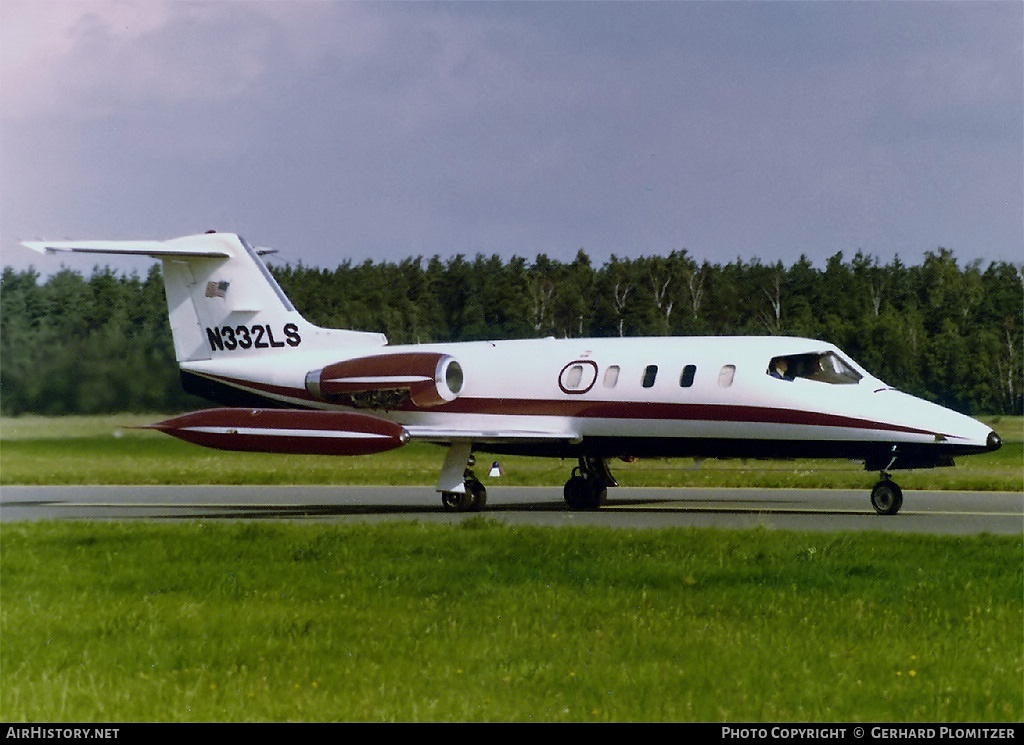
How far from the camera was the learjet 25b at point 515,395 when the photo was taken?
19688 mm

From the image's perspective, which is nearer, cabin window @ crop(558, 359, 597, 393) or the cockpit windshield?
the cockpit windshield

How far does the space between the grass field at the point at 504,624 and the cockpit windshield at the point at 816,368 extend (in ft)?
15.3

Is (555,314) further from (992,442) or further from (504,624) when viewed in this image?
(504,624)

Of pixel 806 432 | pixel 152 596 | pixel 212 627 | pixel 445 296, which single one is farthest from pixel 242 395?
pixel 445 296

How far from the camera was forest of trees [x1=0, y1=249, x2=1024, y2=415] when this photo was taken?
92.4ft

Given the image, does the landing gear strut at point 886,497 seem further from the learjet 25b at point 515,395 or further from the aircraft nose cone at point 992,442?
the aircraft nose cone at point 992,442

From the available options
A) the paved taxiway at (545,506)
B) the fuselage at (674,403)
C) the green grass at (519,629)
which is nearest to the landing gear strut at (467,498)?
the paved taxiway at (545,506)

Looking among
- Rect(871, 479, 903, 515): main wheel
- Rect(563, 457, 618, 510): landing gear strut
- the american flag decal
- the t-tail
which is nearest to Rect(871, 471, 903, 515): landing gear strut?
Rect(871, 479, 903, 515): main wheel

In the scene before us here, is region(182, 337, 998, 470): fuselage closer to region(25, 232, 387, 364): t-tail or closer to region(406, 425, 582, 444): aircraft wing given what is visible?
region(406, 425, 582, 444): aircraft wing

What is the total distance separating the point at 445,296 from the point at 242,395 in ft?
86.7

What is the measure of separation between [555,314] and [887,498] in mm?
35749

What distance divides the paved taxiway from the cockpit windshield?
2.02 meters

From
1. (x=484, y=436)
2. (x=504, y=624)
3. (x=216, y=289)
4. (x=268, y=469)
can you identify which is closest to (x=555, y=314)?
(x=268, y=469)

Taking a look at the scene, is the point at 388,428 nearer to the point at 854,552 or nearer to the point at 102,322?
the point at 854,552
